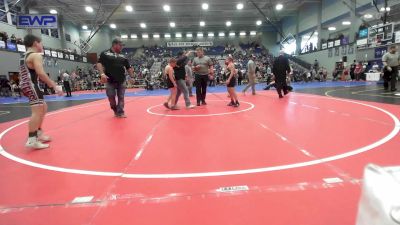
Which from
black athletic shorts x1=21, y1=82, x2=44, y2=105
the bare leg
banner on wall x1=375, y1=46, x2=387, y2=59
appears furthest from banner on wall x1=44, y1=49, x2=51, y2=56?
banner on wall x1=375, y1=46, x2=387, y2=59

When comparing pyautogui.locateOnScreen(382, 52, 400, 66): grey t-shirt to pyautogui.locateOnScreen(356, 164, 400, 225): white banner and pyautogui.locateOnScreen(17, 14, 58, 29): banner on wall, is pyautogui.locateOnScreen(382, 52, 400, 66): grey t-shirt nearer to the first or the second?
pyautogui.locateOnScreen(356, 164, 400, 225): white banner

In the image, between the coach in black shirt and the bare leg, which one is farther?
the coach in black shirt

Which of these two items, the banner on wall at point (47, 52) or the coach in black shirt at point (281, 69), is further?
the banner on wall at point (47, 52)

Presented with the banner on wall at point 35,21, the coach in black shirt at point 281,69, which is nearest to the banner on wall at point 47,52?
the banner on wall at point 35,21

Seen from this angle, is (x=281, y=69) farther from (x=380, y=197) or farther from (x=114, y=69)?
(x=380, y=197)

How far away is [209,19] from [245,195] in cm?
3697

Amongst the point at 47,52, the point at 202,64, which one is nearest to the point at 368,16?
the point at 202,64

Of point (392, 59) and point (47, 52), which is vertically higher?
point (47, 52)

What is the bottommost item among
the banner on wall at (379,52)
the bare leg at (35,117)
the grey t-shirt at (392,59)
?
the bare leg at (35,117)

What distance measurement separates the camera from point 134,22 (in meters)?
37.2

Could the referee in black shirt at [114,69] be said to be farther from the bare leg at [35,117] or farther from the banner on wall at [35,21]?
the banner on wall at [35,21]

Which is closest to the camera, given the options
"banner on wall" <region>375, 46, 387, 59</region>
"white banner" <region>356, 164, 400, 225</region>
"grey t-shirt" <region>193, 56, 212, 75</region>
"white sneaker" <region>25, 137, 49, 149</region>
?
"white banner" <region>356, 164, 400, 225</region>

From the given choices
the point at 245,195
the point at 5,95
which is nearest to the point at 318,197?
the point at 245,195

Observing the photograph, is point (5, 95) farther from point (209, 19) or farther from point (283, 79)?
point (209, 19)
